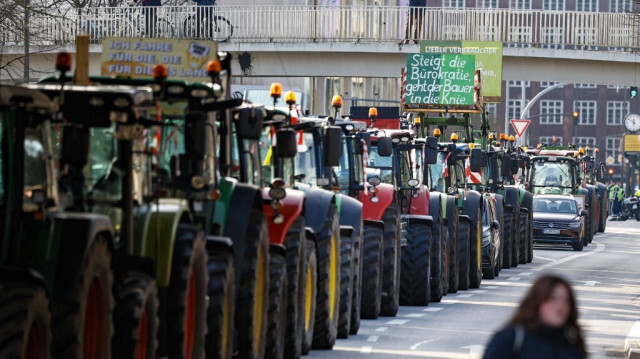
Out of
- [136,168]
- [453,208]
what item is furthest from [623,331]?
[136,168]

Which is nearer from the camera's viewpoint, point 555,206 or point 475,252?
point 475,252

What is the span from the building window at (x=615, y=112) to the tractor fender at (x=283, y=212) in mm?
137053

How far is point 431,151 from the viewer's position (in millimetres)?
27469

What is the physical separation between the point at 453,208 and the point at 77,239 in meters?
17.8

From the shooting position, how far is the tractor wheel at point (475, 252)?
31156 millimetres

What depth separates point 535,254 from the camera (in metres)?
48.1

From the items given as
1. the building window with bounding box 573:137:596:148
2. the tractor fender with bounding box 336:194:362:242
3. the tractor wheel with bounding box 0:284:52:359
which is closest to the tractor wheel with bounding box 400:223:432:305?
the tractor fender with bounding box 336:194:362:242

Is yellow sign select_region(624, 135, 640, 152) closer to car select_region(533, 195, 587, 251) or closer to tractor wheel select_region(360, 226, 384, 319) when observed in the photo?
car select_region(533, 195, 587, 251)

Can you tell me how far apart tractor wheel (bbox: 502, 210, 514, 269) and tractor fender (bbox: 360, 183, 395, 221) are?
1430 centimetres

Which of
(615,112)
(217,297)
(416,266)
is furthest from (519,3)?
(217,297)

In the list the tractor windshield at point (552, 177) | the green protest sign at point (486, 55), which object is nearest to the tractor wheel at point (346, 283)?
the green protest sign at point (486, 55)

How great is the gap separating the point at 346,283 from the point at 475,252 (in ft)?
36.8

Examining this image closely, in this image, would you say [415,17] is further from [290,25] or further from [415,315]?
[415,315]

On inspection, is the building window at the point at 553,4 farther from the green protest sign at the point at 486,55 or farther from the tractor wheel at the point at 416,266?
the tractor wheel at the point at 416,266
